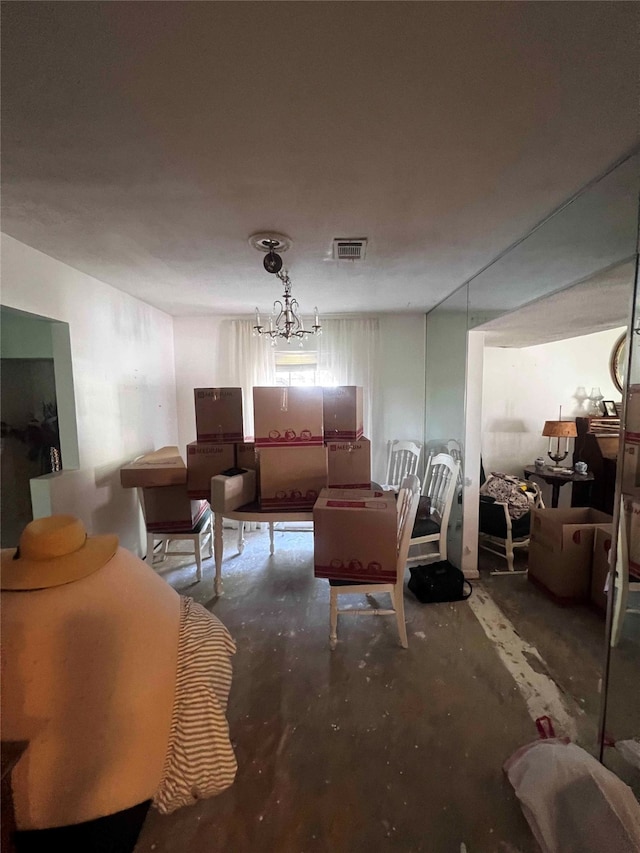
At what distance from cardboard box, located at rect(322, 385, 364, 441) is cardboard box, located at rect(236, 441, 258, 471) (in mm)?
596

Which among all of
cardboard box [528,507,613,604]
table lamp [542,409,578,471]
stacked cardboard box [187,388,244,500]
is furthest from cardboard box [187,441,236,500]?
table lamp [542,409,578,471]

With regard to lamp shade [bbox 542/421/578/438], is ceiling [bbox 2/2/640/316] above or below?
above

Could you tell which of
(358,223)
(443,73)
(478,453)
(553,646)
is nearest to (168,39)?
(443,73)

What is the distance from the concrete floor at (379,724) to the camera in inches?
46.2

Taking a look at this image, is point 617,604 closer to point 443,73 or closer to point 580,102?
point 580,102

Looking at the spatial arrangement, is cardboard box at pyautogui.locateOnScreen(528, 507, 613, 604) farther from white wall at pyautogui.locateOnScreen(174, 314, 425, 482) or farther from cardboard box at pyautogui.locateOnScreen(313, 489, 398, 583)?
white wall at pyautogui.locateOnScreen(174, 314, 425, 482)

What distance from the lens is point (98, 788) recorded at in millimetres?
745

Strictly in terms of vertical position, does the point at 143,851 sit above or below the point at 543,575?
below

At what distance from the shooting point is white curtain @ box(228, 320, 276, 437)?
148 inches

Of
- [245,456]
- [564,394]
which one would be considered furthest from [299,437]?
[564,394]

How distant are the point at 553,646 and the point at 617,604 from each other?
0.87 meters

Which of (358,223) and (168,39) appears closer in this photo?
(168,39)

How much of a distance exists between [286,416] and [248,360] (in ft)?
6.11

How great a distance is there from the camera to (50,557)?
31.4 inches
